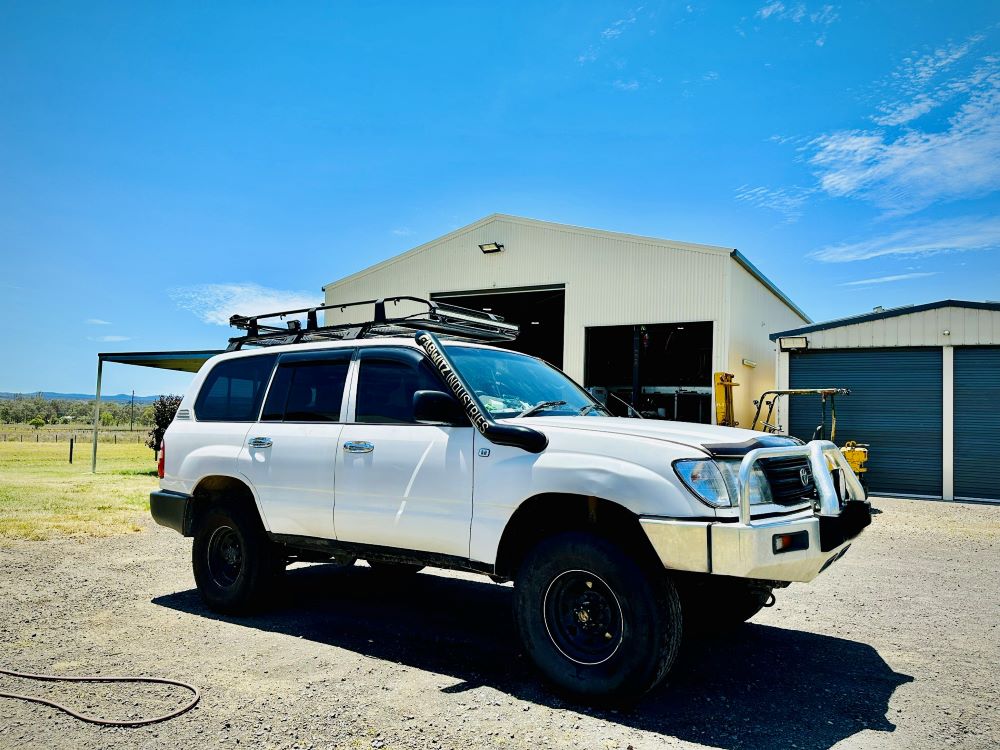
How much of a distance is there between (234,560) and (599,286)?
1600 cm

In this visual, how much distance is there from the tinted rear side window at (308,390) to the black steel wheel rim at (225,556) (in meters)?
1.02

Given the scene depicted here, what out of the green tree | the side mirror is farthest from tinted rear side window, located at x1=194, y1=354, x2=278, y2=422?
the green tree

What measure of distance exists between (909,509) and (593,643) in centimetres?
1286

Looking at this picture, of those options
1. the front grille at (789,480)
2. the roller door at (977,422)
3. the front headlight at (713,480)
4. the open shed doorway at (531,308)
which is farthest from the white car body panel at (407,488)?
the roller door at (977,422)

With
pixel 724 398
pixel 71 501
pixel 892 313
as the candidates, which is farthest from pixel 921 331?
pixel 71 501

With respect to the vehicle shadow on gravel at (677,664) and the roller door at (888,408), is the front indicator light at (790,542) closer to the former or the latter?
the vehicle shadow on gravel at (677,664)

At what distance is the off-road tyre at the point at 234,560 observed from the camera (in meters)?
5.38

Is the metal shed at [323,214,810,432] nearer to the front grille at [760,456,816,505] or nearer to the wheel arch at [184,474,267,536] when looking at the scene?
the front grille at [760,456,816,505]

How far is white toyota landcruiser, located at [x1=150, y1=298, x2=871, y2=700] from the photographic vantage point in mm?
3568

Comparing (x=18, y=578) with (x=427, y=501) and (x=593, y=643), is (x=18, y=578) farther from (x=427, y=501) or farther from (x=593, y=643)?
(x=593, y=643)

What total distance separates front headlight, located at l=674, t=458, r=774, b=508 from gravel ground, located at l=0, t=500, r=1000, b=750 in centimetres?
116

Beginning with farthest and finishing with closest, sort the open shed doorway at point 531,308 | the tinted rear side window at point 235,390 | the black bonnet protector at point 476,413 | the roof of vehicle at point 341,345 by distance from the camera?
the open shed doorway at point 531,308
the tinted rear side window at point 235,390
the roof of vehicle at point 341,345
the black bonnet protector at point 476,413

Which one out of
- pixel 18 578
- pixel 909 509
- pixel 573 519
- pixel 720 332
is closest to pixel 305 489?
pixel 573 519

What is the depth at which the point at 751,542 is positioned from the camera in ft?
11.1
